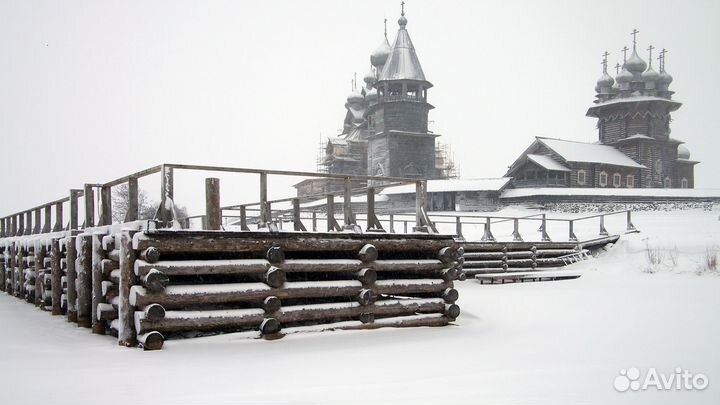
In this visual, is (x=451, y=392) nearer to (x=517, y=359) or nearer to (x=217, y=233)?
(x=517, y=359)

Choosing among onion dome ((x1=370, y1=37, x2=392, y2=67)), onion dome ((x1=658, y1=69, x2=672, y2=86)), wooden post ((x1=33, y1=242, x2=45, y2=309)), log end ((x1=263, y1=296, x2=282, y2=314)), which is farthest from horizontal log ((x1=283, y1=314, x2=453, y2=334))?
onion dome ((x1=658, y1=69, x2=672, y2=86))

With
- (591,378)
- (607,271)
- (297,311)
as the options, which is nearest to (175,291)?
(297,311)

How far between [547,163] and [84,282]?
1707 inches

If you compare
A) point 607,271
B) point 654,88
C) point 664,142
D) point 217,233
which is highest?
point 654,88

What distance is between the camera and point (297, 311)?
7953 millimetres

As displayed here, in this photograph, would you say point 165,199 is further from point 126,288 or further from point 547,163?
point 547,163

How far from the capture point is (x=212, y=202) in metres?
7.68

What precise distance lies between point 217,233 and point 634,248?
1850cm

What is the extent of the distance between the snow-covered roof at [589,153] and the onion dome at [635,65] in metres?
8.40

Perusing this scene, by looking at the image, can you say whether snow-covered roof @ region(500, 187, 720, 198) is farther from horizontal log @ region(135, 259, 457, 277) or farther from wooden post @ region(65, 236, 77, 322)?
wooden post @ region(65, 236, 77, 322)

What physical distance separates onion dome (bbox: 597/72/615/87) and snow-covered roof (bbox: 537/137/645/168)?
7261 mm

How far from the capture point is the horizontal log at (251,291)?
7.00m

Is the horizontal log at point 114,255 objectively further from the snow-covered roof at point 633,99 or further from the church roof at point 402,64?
the snow-covered roof at point 633,99

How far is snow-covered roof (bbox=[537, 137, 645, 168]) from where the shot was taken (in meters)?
49.1
